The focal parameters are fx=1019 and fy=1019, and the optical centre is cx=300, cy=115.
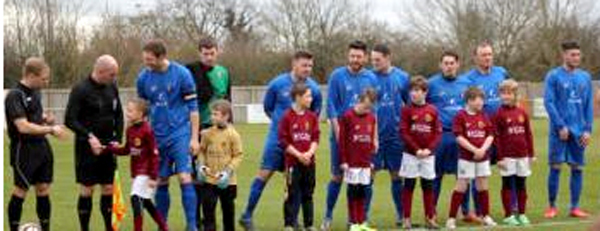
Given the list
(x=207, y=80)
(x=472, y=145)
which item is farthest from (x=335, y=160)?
(x=207, y=80)

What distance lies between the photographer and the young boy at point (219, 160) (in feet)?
32.1

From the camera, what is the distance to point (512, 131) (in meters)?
11.3

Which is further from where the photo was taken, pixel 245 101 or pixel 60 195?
pixel 245 101

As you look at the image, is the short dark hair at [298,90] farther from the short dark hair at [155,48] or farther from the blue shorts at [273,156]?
the short dark hair at [155,48]

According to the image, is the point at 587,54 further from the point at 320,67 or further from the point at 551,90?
the point at 551,90

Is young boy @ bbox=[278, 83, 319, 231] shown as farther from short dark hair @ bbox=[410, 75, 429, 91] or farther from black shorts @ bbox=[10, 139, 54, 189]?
black shorts @ bbox=[10, 139, 54, 189]

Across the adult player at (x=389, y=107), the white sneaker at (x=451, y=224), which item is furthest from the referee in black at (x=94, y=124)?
the white sneaker at (x=451, y=224)

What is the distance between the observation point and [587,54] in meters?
57.6

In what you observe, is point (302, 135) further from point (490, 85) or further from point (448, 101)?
point (490, 85)

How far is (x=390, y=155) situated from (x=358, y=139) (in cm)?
97

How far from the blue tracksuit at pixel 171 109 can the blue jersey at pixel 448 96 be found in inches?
111

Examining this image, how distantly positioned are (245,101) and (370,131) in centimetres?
4319

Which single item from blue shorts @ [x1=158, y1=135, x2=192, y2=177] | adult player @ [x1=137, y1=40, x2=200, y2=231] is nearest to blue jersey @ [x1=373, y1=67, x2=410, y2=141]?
adult player @ [x1=137, y1=40, x2=200, y2=231]

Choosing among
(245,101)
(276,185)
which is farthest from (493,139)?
(245,101)
